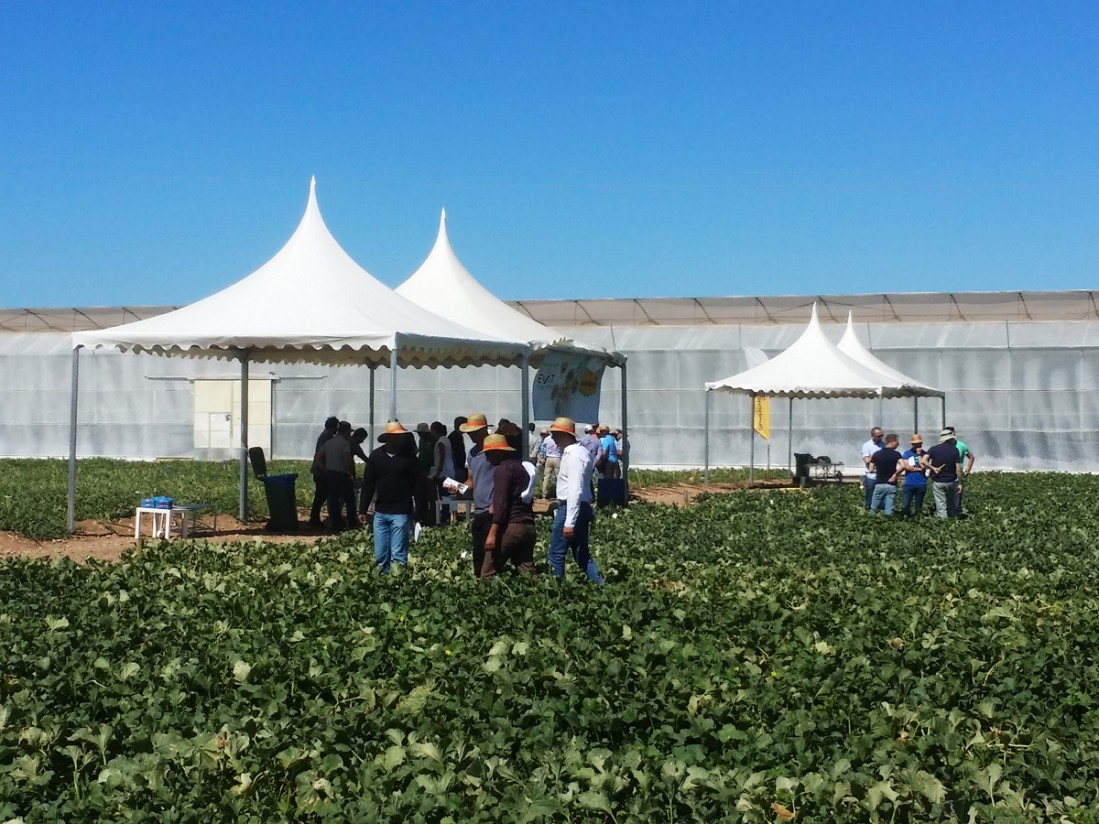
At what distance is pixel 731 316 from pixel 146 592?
33.7 m

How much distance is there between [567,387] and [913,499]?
5.65 m

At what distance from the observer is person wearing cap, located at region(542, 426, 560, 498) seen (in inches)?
969

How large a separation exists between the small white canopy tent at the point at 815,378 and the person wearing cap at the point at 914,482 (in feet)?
24.3

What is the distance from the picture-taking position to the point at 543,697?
7.81 metres

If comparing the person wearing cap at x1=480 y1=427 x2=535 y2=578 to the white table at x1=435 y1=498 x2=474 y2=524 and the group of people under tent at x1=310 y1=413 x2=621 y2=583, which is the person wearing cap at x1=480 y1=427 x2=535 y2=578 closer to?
the group of people under tent at x1=310 y1=413 x2=621 y2=583

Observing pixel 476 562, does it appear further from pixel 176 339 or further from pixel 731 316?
pixel 731 316

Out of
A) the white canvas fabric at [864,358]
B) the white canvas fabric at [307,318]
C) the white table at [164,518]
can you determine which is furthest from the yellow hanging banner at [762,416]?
the white table at [164,518]

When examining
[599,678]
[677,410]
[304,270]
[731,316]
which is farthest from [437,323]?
[731,316]

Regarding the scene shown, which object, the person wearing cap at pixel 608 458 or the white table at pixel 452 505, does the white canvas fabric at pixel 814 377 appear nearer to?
the person wearing cap at pixel 608 458

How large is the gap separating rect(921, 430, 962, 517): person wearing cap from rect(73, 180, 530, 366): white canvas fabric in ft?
20.3

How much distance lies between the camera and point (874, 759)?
251 inches

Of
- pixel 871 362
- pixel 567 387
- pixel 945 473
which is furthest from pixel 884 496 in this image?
pixel 871 362

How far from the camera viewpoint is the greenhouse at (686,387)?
37.2 metres

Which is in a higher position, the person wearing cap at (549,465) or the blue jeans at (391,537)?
the person wearing cap at (549,465)
